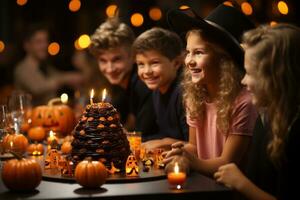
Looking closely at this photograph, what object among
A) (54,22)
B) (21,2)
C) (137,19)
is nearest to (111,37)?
(137,19)

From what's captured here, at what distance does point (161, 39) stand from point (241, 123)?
1424 millimetres

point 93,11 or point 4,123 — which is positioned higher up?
point 93,11

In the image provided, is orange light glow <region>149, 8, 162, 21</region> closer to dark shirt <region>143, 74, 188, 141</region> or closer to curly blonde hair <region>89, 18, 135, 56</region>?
curly blonde hair <region>89, 18, 135, 56</region>

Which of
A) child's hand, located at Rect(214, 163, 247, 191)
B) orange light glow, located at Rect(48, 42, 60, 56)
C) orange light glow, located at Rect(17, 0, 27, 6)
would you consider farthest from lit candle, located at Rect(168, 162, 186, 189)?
orange light glow, located at Rect(17, 0, 27, 6)

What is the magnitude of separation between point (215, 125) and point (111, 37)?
1873 mm

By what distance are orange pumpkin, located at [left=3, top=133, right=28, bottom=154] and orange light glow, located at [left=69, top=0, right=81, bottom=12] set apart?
14.4 feet

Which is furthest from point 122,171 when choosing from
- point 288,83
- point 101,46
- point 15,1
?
point 15,1

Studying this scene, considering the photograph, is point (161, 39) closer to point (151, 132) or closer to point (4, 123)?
point (151, 132)

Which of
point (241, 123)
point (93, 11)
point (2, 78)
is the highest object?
point (93, 11)

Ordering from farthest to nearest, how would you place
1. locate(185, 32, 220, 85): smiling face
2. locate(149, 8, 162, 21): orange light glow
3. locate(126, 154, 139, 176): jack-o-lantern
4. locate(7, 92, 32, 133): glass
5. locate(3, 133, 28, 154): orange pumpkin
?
locate(149, 8, 162, 21): orange light glow
locate(7, 92, 32, 133): glass
locate(3, 133, 28, 154): orange pumpkin
locate(185, 32, 220, 85): smiling face
locate(126, 154, 139, 176): jack-o-lantern

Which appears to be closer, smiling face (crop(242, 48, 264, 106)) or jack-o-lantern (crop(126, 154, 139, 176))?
smiling face (crop(242, 48, 264, 106))

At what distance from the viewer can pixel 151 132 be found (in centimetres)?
500

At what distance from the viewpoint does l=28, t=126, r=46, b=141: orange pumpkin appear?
488cm

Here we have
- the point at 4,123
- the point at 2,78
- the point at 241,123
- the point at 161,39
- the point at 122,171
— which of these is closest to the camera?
the point at 122,171
